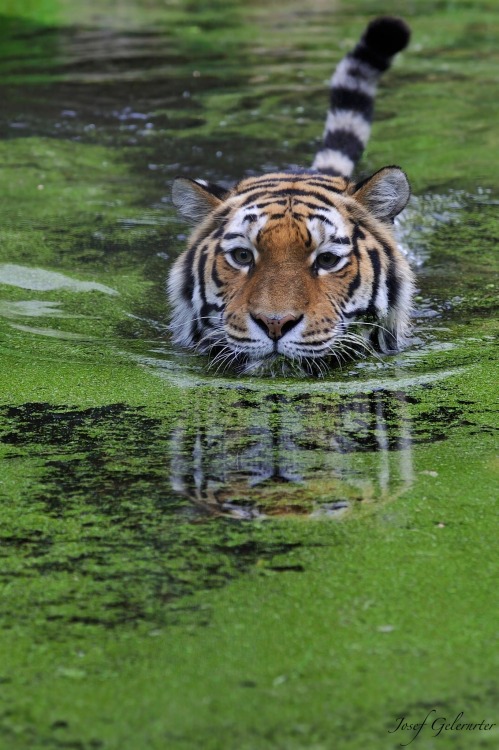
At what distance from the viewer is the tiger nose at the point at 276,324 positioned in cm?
339

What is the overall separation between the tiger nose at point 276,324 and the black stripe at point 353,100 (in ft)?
8.90

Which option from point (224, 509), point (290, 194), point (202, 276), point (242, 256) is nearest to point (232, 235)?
point (242, 256)

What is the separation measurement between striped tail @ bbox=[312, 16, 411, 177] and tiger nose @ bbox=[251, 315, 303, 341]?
7.72 feet

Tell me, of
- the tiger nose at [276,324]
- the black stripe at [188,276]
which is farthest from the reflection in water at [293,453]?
the black stripe at [188,276]

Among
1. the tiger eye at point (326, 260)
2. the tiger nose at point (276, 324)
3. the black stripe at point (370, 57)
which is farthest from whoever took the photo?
the black stripe at point (370, 57)

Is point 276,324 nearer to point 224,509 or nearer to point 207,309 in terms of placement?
point 207,309

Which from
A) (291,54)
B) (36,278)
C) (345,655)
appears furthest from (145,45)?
(345,655)

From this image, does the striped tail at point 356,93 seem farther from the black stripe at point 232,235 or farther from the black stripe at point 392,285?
the black stripe at point 232,235

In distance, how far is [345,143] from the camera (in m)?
5.74

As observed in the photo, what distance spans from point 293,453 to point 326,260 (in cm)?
107

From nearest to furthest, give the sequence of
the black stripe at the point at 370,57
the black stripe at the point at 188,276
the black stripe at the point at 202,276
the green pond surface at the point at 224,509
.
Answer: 1. the green pond surface at the point at 224,509
2. the black stripe at the point at 202,276
3. the black stripe at the point at 188,276
4. the black stripe at the point at 370,57

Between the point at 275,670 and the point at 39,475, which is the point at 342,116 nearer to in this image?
the point at 39,475

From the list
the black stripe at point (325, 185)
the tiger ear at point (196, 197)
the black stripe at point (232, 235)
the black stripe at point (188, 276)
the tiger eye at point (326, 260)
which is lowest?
the black stripe at point (188, 276)

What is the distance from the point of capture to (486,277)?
4.86m
